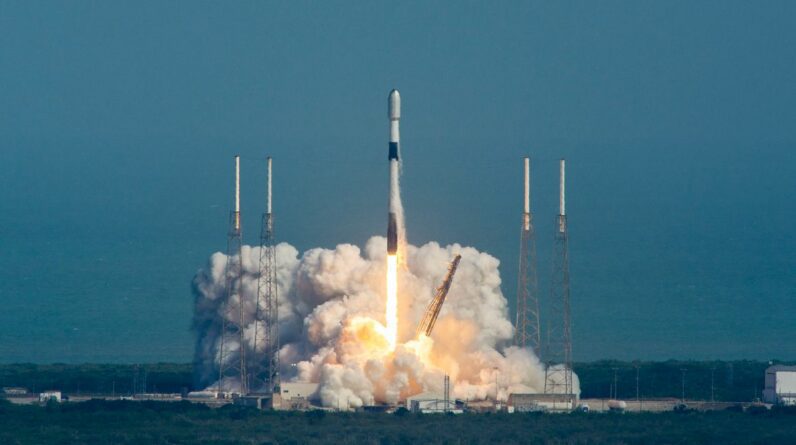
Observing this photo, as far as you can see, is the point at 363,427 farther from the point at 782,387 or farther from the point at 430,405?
the point at 782,387

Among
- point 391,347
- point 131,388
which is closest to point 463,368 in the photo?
point 391,347

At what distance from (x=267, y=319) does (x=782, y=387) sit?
1698cm

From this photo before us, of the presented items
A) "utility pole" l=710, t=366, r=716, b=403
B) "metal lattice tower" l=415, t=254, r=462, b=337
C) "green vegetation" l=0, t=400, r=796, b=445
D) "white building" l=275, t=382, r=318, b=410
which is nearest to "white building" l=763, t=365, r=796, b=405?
"utility pole" l=710, t=366, r=716, b=403

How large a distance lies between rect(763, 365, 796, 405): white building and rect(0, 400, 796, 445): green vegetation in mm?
3004

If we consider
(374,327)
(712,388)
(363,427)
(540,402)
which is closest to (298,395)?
(374,327)

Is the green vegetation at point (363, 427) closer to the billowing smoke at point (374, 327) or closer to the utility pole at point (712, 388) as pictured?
the billowing smoke at point (374, 327)

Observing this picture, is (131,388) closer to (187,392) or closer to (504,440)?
(187,392)

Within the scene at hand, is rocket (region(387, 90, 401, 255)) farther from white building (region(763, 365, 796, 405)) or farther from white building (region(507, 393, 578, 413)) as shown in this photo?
white building (region(763, 365, 796, 405))

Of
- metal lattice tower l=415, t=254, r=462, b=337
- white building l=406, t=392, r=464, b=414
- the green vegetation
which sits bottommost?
the green vegetation

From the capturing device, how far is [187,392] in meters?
80.8

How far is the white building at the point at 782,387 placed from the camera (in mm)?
77750

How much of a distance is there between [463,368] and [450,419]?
4460 mm

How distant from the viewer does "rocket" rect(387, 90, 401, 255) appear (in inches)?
2842

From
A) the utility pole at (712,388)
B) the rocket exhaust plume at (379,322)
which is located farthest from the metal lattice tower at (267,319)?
the utility pole at (712,388)
